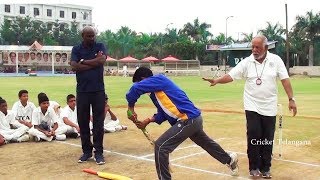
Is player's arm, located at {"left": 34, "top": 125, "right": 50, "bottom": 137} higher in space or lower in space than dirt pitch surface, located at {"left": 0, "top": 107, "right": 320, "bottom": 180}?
higher

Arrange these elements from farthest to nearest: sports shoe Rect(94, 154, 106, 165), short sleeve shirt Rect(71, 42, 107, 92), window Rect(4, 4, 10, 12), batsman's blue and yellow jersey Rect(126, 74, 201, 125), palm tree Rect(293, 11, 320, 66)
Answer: window Rect(4, 4, 10, 12), palm tree Rect(293, 11, 320, 66), short sleeve shirt Rect(71, 42, 107, 92), sports shoe Rect(94, 154, 106, 165), batsman's blue and yellow jersey Rect(126, 74, 201, 125)

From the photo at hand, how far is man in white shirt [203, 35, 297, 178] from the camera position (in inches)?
244

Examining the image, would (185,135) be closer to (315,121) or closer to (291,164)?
(291,164)

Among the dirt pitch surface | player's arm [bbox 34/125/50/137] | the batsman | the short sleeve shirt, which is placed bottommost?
the dirt pitch surface

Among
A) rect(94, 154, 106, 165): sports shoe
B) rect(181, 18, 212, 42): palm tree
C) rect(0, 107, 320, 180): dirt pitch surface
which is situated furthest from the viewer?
rect(181, 18, 212, 42): palm tree

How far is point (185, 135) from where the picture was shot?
556 cm

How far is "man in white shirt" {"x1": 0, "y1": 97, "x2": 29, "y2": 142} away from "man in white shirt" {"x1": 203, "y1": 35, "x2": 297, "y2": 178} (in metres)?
4.51

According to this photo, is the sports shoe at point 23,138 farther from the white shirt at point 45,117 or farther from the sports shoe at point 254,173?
the sports shoe at point 254,173

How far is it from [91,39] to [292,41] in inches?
2442

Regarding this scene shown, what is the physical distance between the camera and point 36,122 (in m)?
9.07

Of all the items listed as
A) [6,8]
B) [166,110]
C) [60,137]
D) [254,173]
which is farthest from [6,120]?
[6,8]

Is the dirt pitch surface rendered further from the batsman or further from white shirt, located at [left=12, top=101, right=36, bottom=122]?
the batsman

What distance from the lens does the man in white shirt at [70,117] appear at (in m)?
9.39

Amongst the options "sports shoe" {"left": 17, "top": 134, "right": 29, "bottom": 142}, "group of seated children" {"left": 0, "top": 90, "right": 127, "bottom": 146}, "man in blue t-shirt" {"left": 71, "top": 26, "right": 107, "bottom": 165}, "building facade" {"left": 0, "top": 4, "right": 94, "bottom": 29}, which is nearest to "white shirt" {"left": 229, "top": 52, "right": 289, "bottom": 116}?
"man in blue t-shirt" {"left": 71, "top": 26, "right": 107, "bottom": 165}
